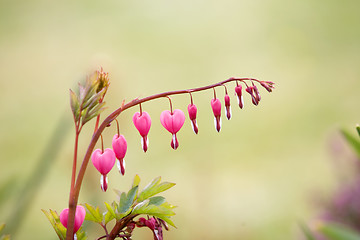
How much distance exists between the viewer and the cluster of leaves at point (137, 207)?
0.37 m


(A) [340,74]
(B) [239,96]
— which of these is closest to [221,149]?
(A) [340,74]

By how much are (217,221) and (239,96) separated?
204 centimetres

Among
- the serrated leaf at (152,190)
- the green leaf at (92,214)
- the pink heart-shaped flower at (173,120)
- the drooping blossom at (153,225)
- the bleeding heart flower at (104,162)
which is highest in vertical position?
the pink heart-shaped flower at (173,120)

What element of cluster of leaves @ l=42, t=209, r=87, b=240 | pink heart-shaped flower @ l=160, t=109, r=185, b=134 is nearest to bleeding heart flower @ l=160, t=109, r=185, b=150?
pink heart-shaped flower @ l=160, t=109, r=185, b=134

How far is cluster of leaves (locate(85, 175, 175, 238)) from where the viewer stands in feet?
1.23

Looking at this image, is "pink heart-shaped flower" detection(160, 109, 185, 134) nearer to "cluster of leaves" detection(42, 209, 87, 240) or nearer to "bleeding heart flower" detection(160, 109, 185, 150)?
"bleeding heart flower" detection(160, 109, 185, 150)

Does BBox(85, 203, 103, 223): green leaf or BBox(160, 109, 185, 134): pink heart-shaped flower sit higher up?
BBox(160, 109, 185, 134): pink heart-shaped flower

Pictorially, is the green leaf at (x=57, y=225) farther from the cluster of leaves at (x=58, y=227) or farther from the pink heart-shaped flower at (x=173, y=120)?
the pink heart-shaped flower at (x=173, y=120)

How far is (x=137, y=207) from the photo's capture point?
0.37 metres

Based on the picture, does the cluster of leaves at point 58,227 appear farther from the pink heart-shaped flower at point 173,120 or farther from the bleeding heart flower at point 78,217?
the pink heart-shaped flower at point 173,120

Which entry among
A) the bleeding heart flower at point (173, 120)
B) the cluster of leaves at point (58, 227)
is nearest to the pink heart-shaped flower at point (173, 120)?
the bleeding heart flower at point (173, 120)

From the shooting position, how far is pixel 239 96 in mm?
412

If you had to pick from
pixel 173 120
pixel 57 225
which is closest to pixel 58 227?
pixel 57 225

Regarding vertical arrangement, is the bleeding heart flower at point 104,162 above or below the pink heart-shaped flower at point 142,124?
below
